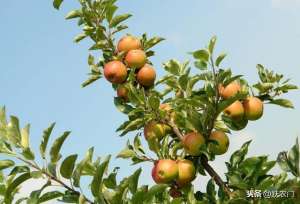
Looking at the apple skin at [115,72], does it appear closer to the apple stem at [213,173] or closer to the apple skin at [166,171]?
the apple skin at [166,171]

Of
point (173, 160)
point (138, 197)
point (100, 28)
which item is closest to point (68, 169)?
point (138, 197)

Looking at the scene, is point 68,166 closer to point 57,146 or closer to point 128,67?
point 57,146

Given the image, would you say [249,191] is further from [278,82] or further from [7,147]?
[7,147]

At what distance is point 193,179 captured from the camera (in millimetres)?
4422

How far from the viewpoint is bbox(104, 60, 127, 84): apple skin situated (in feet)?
16.2

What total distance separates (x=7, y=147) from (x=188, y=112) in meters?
1.69

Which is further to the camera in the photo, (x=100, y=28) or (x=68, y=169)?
(x=100, y=28)

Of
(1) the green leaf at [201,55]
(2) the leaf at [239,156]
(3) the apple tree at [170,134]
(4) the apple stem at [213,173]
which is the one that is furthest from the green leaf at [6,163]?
(2) the leaf at [239,156]

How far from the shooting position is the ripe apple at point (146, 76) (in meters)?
5.09

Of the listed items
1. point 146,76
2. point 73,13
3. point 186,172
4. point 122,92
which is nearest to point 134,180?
point 186,172

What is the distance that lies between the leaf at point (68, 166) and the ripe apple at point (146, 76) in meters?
1.71

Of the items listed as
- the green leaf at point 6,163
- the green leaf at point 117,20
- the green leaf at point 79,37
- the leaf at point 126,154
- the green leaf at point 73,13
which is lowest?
the leaf at point 126,154

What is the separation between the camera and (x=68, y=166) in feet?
11.9

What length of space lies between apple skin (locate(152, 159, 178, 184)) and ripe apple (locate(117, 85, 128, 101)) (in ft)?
3.00
